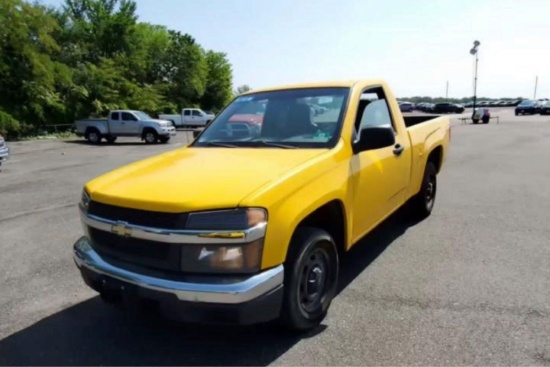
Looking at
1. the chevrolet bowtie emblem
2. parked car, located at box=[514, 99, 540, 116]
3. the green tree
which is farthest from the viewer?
the green tree

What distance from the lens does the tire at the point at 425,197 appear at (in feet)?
18.9

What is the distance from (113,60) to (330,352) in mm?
42801

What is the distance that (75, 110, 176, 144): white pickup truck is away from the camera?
76.5 ft

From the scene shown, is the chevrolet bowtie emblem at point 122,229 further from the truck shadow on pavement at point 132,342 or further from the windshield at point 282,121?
the windshield at point 282,121

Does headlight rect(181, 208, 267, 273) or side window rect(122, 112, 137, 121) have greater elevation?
side window rect(122, 112, 137, 121)

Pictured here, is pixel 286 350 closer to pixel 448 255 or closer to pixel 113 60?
pixel 448 255

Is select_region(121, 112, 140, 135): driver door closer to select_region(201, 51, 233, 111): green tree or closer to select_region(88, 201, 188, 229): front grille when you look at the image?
select_region(88, 201, 188, 229): front grille

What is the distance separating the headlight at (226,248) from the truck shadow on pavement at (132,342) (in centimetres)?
49

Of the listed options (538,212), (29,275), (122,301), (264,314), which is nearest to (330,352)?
(264,314)

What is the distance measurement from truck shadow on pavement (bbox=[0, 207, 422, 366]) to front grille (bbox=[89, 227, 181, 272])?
1.12ft

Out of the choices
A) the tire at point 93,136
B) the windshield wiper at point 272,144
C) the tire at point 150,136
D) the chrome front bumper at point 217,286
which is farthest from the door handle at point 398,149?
the tire at point 93,136

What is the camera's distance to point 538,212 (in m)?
6.29

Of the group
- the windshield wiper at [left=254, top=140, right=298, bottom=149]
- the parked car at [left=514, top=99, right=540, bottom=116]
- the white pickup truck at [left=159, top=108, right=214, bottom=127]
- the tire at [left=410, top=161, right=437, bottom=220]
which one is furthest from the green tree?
the windshield wiper at [left=254, top=140, right=298, bottom=149]

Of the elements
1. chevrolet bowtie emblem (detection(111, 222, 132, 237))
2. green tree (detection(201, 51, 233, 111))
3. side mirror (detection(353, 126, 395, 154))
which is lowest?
chevrolet bowtie emblem (detection(111, 222, 132, 237))
